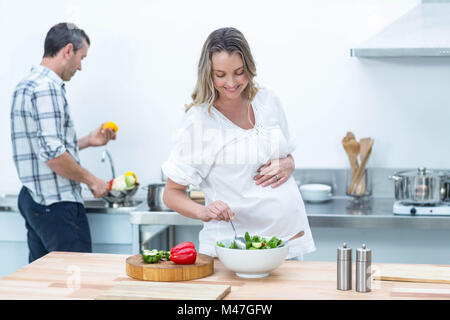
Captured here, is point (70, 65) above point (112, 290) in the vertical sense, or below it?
above

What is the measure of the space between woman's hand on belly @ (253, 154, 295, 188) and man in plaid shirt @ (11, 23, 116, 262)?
1092mm

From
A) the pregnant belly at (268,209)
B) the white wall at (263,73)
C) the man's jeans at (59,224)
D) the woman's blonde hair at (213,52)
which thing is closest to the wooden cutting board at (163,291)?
the pregnant belly at (268,209)

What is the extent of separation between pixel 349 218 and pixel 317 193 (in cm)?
40

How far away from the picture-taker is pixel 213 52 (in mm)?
2016

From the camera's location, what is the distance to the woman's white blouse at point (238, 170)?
209 centimetres

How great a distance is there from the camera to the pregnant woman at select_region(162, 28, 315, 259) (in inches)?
80.1

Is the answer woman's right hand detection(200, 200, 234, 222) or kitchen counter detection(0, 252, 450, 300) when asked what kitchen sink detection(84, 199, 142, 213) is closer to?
kitchen counter detection(0, 252, 450, 300)

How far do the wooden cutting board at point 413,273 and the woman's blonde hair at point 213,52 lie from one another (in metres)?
0.75

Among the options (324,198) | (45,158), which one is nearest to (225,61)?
(45,158)

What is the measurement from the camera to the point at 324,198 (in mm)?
3217

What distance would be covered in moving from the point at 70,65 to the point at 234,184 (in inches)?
50.1

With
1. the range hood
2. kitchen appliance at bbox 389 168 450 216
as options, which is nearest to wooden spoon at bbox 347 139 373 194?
kitchen appliance at bbox 389 168 450 216
